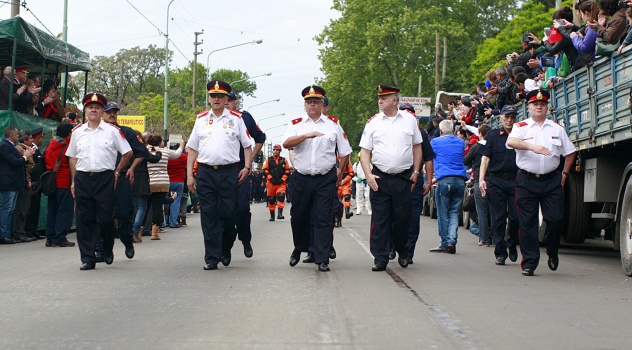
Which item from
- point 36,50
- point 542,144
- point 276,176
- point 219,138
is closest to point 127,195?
point 219,138

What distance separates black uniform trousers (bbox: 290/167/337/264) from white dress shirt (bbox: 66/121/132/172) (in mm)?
2028

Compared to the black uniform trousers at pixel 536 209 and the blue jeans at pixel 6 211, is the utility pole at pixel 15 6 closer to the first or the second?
the blue jeans at pixel 6 211

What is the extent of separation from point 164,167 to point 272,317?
10643 mm

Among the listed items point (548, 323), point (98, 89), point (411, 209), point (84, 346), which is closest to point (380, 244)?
point (411, 209)

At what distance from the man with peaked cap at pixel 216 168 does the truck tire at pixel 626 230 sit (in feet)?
13.8

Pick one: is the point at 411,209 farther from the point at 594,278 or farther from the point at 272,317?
the point at 272,317

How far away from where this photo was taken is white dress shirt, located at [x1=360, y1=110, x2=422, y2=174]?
11.1 metres

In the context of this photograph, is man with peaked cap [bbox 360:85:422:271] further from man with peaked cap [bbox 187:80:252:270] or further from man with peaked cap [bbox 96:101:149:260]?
man with peaked cap [bbox 96:101:149:260]

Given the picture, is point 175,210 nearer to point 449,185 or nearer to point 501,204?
point 449,185

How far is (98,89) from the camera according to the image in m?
99.4

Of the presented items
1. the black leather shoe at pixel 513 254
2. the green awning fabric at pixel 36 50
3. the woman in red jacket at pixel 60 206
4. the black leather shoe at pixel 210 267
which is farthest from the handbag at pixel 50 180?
the black leather shoe at pixel 513 254

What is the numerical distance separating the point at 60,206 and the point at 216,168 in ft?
16.9

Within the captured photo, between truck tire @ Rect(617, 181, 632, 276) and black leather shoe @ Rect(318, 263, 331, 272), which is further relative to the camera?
truck tire @ Rect(617, 181, 632, 276)

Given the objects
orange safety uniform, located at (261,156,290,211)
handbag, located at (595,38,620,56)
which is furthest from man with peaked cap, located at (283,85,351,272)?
orange safety uniform, located at (261,156,290,211)
